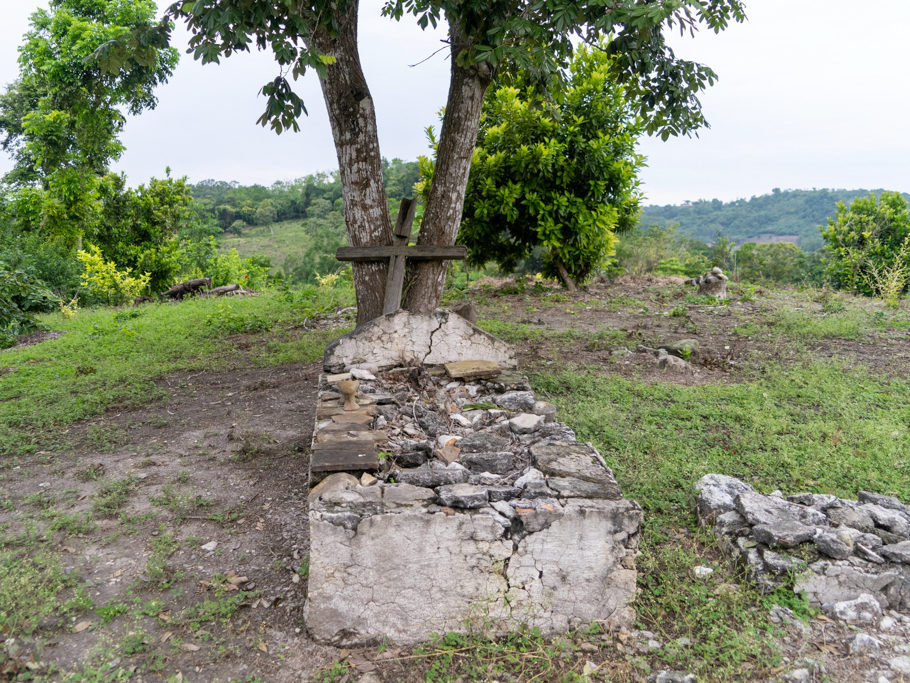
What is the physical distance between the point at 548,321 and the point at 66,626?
20.9ft

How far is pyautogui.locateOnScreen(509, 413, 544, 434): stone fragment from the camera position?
3043mm

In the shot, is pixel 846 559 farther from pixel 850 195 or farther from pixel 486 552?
pixel 850 195

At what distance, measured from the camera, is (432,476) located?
2480mm

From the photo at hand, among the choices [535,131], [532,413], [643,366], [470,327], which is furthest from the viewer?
[535,131]

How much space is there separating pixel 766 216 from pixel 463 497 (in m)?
58.1

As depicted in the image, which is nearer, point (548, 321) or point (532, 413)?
point (532, 413)

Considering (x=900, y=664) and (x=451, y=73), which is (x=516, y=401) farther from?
(x=451, y=73)

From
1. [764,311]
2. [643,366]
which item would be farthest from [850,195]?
[643,366]

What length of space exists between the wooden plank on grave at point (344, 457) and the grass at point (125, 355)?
2.54m

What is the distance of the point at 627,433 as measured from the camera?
4043mm

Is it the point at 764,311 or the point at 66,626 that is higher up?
the point at 764,311

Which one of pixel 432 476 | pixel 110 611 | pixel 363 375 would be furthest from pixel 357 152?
pixel 110 611

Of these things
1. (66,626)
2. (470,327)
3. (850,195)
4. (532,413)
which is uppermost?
(850,195)

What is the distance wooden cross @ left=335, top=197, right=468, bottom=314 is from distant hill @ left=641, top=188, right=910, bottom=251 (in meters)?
41.1
